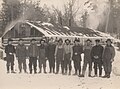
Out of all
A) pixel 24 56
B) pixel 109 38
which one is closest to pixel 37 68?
pixel 24 56

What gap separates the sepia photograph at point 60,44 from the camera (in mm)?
2148

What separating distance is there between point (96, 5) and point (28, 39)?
57cm

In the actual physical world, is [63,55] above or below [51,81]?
above

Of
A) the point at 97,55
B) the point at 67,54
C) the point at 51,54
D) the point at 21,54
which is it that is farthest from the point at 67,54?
the point at 21,54

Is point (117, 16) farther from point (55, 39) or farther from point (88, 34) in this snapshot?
point (55, 39)

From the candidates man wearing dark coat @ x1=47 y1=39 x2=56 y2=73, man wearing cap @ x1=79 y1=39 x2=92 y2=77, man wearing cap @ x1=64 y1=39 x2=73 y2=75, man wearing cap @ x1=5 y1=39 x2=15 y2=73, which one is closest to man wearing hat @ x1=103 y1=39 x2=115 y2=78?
man wearing cap @ x1=79 y1=39 x2=92 y2=77

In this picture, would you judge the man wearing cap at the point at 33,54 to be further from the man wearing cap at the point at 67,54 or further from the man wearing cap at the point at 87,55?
the man wearing cap at the point at 87,55

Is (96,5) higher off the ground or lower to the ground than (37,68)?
higher

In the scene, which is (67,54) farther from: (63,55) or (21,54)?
(21,54)

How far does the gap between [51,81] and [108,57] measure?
0.46 meters

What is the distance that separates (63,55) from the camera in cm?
227

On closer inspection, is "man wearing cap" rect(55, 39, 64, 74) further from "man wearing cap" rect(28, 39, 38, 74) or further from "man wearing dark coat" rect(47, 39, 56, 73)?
"man wearing cap" rect(28, 39, 38, 74)

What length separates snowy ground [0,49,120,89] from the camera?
2170 millimetres

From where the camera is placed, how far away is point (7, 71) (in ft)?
7.18
